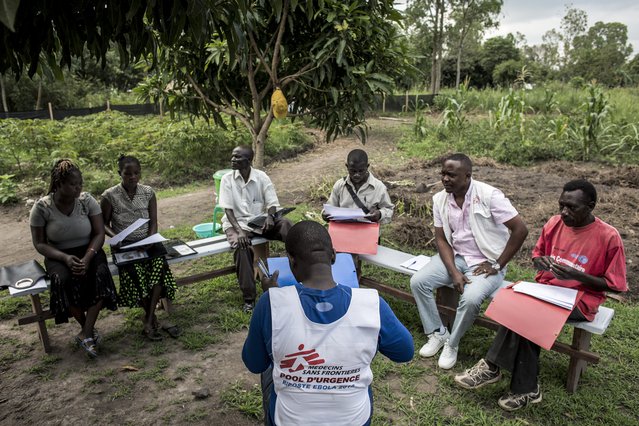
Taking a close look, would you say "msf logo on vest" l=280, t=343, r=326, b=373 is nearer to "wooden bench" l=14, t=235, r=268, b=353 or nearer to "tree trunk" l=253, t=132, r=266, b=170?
"wooden bench" l=14, t=235, r=268, b=353

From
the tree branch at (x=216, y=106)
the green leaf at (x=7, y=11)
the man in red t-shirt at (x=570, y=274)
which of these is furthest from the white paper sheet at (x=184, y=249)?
the green leaf at (x=7, y=11)

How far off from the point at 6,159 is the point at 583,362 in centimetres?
944

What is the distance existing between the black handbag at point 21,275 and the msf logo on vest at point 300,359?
2.52 meters

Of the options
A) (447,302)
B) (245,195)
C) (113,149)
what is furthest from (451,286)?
(113,149)

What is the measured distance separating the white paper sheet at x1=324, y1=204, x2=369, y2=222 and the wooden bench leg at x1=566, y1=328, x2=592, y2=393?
71.9 inches

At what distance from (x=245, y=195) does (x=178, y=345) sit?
153 cm

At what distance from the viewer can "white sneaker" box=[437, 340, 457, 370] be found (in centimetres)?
324

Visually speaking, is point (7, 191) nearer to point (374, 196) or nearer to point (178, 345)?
point (178, 345)

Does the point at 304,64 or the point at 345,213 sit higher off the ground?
the point at 304,64

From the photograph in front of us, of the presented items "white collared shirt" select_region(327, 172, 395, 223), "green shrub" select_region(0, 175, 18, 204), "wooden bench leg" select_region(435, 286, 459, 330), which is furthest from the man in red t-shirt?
"green shrub" select_region(0, 175, 18, 204)

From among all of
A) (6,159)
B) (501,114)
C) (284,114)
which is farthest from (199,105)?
(501,114)

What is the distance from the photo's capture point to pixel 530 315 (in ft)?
9.33

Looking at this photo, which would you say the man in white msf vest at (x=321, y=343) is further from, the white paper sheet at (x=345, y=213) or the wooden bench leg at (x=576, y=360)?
the white paper sheet at (x=345, y=213)

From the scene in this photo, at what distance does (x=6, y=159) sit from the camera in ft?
27.7
